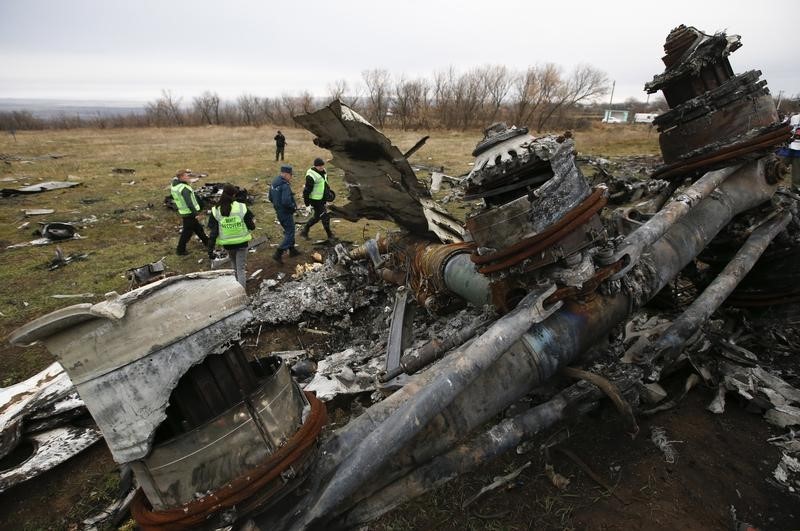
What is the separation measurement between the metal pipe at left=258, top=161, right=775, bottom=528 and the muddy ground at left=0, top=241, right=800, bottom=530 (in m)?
0.70

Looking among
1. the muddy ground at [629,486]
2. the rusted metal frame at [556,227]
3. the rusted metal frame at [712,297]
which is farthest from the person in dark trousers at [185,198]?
the rusted metal frame at [712,297]

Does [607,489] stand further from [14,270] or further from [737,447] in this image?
[14,270]

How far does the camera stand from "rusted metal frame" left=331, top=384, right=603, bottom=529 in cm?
163

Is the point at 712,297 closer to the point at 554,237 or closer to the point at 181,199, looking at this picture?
the point at 554,237

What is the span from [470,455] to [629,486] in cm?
132

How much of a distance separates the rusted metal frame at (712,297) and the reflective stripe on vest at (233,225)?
5462 mm

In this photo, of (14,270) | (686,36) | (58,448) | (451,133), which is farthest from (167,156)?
(686,36)

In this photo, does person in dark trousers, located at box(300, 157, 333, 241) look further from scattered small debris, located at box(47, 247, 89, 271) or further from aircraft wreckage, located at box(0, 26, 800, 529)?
scattered small debris, located at box(47, 247, 89, 271)

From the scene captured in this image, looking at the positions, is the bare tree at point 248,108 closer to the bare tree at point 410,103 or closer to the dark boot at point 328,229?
the bare tree at point 410,103

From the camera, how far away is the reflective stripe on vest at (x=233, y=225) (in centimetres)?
605

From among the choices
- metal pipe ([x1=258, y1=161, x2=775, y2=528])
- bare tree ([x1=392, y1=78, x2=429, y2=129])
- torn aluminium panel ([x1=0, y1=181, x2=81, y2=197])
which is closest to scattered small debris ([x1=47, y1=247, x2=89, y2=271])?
torn aluminium panel ([x1=0, y1=181, x2=81, y2=197])

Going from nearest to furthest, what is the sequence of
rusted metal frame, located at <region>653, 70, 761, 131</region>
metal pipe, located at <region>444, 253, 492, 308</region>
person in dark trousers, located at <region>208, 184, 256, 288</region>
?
rusted metal frame, located at <region>653, 70, 761, 131</region> → metal pipe, located at <region>444, 253, 492, 308</region> → person in dark trousers, located at <region>208, 184, 256, 288</region>

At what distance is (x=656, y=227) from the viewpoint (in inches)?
89.2

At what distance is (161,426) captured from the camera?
1.50 metres
